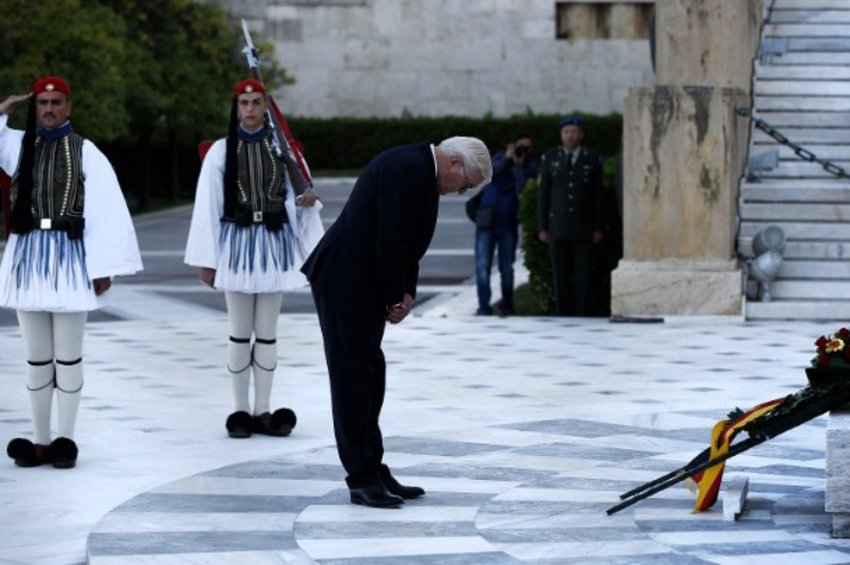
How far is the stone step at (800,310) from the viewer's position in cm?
1752

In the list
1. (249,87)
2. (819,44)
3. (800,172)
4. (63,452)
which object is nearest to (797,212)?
(800,172)

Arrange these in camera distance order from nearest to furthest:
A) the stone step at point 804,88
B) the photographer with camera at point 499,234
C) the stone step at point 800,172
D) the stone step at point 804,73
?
the photographer with camera at point 499,234 < the stone step at point 800,172 < the stone step at point 804,88 < the stone step at point 804,73

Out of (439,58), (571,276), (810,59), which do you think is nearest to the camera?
(571,276)

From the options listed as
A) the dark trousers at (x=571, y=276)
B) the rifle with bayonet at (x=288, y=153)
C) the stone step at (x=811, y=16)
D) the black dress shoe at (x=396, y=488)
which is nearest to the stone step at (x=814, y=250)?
the dark trousers at (x=571, y=276)

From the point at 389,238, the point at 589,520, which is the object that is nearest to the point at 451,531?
the point at 589,520

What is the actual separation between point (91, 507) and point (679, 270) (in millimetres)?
9243

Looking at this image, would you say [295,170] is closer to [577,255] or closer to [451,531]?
[451,531]

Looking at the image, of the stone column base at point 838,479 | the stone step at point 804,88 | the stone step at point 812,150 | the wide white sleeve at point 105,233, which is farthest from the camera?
the stone step at point 804,88

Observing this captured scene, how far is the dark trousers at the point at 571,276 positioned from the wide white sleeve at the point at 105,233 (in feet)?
26.4

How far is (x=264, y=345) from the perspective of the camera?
11328 millimetres

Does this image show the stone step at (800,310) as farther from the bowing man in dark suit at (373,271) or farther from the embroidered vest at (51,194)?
the bowing man in dark suit at (373,271)

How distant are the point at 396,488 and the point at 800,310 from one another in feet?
30.0

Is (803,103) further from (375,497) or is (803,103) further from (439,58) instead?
(439,58)

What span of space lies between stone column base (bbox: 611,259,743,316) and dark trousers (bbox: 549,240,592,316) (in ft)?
1.80
